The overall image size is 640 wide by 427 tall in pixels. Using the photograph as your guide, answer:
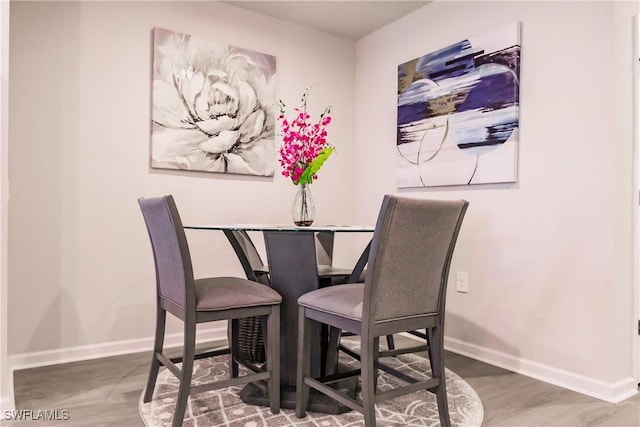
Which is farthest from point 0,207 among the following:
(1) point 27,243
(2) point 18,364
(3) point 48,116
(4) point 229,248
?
(4) point 229,248

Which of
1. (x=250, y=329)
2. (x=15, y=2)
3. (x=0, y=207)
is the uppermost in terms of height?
(x=15, y=2)

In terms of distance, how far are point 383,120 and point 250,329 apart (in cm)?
184

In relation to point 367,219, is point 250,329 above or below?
below

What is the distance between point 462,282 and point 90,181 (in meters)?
2.32

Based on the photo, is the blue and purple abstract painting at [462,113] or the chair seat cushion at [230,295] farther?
the blue and purple abstract painting at [462,113]

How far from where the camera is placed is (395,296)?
1619 mm

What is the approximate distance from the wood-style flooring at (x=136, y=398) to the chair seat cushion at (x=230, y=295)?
0.59 meters

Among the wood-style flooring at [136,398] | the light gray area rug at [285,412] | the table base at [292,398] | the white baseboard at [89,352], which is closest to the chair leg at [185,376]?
the light gray area rug at [285,412]

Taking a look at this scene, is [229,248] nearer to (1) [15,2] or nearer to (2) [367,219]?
(2) [367,219]

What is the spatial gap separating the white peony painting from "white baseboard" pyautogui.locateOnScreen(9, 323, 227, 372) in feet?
3.59

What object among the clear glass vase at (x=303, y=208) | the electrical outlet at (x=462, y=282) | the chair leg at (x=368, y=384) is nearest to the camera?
the chair leg at (x=368, y=384)

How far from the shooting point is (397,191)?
3.35 metres

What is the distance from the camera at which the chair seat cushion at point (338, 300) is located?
1631 mm

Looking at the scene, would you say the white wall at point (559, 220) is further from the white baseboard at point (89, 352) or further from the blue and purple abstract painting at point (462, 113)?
the white baseboard at point (89, 352)
